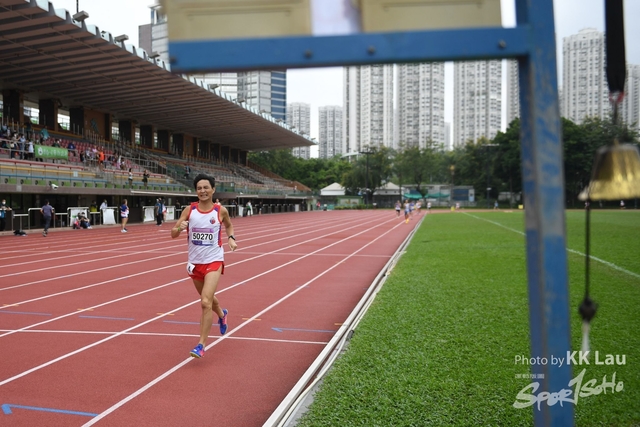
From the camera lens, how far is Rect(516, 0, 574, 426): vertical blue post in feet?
5.38

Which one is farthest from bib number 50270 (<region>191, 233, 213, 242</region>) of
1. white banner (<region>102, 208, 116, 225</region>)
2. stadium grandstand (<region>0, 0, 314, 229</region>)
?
white banner (<region>102, 208, 116, 225</region>)

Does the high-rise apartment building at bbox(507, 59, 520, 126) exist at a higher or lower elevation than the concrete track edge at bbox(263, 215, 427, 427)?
higher

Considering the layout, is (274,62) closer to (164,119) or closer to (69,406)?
(69,406)

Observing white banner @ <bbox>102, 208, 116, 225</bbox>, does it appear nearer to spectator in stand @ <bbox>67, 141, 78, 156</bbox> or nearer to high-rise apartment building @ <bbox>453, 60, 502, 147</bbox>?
spectator in stand @ <bbox>67, 141, 78, 156</bbox>

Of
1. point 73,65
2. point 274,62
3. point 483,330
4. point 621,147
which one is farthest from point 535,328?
point 73,65

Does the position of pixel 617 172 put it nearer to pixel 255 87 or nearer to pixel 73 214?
pixel 73 214

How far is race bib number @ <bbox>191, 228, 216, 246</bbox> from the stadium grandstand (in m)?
18.8

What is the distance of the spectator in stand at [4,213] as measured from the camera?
69.0 feet

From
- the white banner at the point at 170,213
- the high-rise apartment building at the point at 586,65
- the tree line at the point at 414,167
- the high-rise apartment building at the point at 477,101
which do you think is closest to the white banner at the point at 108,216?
the white banner at the point at 170,213

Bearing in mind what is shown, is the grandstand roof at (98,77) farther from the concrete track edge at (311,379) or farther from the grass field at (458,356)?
the grass field at (458,356)

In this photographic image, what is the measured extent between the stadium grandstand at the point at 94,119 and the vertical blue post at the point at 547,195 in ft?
72.8

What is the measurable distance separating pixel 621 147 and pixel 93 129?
1520 inches

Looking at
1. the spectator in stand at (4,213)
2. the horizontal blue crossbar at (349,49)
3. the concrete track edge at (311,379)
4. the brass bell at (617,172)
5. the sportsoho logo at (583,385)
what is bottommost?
the concrete track edge at (311,379)

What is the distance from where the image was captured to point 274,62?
1.70m
